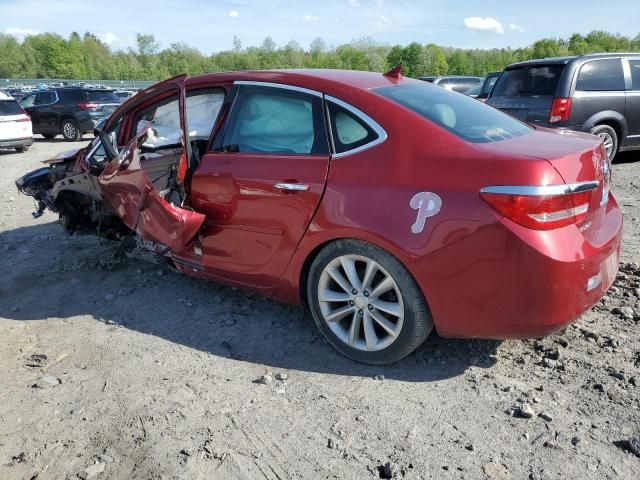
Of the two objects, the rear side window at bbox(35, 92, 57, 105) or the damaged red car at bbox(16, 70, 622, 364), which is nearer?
the damaged red car at bbox(16, 70, 622, 364)

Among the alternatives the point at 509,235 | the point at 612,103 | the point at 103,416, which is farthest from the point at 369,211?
the point at 612,103

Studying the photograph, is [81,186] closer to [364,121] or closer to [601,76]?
[364,121]

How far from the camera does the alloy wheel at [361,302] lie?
Result: 2.98 meters

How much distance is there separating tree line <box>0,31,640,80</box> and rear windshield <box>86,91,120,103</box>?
54.8 metres

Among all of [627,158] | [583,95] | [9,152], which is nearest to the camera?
[583,95]

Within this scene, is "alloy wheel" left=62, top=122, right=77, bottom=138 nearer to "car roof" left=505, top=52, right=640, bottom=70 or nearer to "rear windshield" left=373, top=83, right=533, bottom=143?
"car roof" left=505, top=52, right=640, bottom=70

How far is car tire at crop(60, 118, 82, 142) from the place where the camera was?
54.5 ft

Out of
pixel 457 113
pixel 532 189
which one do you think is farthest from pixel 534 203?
pixel 457 113

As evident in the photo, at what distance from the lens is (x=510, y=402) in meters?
2.75

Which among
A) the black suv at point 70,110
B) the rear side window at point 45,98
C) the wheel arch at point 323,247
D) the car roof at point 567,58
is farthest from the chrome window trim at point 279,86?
the rear side window at point 45,98

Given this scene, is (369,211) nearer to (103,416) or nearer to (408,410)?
(408,410)

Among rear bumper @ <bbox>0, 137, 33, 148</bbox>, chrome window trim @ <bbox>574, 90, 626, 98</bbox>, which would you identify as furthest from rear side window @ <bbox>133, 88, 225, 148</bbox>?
rear bumper @ <bbox>0, 137, 33, 148</bbox>

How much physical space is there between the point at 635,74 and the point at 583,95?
49.0 inches

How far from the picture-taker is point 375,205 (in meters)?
2.85
